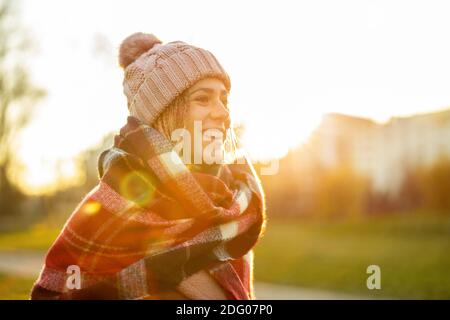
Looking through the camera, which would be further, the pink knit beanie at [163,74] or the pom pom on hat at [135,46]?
the pom pom on hat at [135,46]

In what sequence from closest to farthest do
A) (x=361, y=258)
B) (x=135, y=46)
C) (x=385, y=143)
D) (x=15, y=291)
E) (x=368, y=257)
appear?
(x=135, y=46) < (x=15, y=291) < (x=361, y=258) < (x=368, y=257) < (x=385, y=143)

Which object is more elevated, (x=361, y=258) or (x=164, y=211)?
(x=361, y=258)

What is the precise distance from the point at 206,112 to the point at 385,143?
3581cm

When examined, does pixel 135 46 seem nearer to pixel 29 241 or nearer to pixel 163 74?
pixel 163 74

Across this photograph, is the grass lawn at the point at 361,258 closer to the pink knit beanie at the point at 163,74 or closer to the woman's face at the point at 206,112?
the pink knit beanie at the point at 163,74

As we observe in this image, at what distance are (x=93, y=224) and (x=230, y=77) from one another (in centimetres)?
93

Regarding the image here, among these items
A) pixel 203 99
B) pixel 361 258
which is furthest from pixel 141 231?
pixel 361 258

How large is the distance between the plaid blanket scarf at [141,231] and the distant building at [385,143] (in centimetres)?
2345

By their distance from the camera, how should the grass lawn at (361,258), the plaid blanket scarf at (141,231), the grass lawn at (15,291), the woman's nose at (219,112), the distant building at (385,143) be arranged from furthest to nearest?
1. the distant building at (385,143)
2. the grass lawn at (361,258)
3. the grass lawn at (15,291)
4. the woman's nose at (219,112)
5. the plaid blanket scarf at (141,231)

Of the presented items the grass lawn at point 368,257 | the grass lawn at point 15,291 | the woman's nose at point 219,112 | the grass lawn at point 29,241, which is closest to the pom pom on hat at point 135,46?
the woman's nose at point 219,112

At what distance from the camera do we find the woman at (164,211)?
2.41m

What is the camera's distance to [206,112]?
2580 millimetres

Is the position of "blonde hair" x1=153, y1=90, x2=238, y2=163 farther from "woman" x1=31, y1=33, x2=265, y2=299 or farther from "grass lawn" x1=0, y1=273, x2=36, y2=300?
"grass lawn" x1=0, y1=273, x2=36, y2=300
